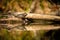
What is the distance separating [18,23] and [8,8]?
1.18ft

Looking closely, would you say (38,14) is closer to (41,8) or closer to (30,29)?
(41,8)

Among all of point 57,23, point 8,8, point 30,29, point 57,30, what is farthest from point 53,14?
point 8,8

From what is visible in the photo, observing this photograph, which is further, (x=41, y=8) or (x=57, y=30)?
(x=41, y=8)

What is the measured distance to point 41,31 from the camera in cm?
220

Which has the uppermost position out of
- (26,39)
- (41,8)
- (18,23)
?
(41,8)

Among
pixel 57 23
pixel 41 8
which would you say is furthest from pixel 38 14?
pixel 57 23

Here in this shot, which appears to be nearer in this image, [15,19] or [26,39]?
[26,39]

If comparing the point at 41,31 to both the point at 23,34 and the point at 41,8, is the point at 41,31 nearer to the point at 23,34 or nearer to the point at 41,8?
the point at 23,34

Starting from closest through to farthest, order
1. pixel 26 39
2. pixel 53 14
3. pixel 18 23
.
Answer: pixel 26 39 → pixel 18 23 → pixel 53 14

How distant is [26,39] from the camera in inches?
85.0

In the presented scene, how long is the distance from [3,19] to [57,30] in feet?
2.60

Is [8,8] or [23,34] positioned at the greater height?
[8,8]

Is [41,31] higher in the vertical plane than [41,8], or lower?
lower

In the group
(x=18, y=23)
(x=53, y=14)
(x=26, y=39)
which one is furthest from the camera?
(x=53, y=14)
